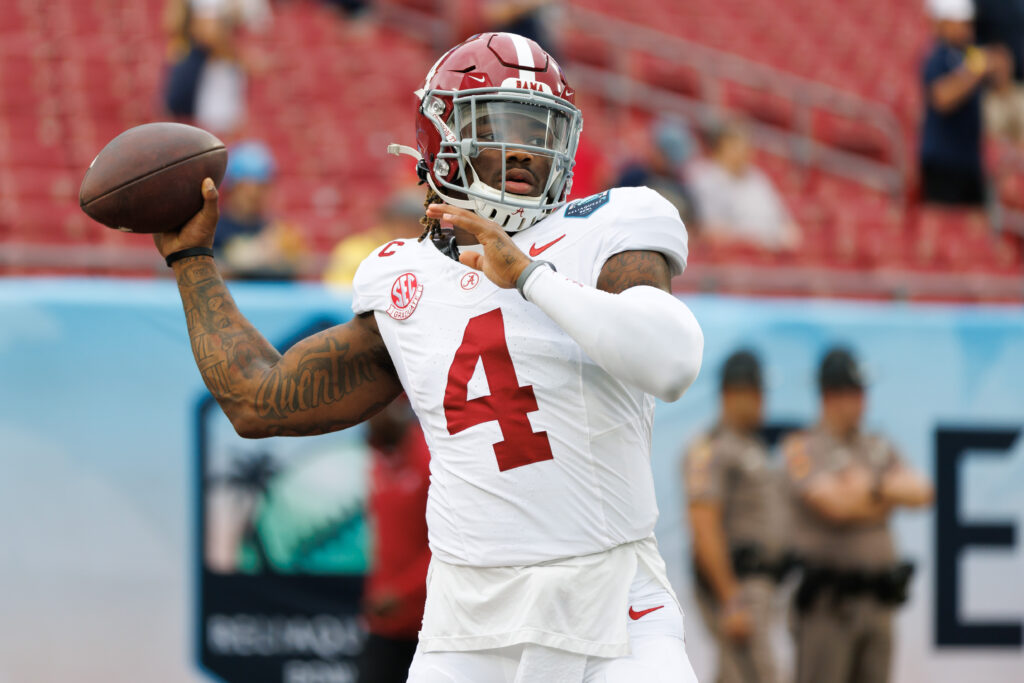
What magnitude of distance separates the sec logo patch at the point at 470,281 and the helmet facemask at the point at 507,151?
115 mm

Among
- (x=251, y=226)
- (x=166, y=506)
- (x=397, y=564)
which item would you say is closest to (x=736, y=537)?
(x=397, y=564)

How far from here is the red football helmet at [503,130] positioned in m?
2.57

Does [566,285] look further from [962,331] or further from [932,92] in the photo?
[932,92]

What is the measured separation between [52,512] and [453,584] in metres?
3.02

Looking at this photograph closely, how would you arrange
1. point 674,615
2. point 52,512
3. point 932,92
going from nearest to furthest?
1. point 674,615
2. point 52,512
3. point 932,92

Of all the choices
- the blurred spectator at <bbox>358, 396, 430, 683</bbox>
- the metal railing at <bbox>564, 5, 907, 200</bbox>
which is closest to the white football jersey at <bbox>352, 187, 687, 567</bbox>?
the blurred spectator at <bbox>358, 396, 430, 683</bbox>

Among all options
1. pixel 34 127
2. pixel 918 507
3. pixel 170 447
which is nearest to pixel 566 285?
pixel 170 447

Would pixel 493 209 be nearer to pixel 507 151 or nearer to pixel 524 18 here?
pixel 507 151

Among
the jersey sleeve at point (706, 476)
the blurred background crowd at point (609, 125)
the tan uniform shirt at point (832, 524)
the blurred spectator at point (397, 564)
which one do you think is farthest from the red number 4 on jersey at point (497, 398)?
the tan uniform shirt at point (832, 524)

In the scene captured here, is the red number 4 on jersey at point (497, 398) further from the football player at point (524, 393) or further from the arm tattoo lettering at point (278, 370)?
the arm tattoo lettering at point (278, 370)

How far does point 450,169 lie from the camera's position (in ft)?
8.66

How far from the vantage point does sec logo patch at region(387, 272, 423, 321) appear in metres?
2.63

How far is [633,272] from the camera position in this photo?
2473 mm

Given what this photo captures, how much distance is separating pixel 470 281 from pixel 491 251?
0.52 feet
